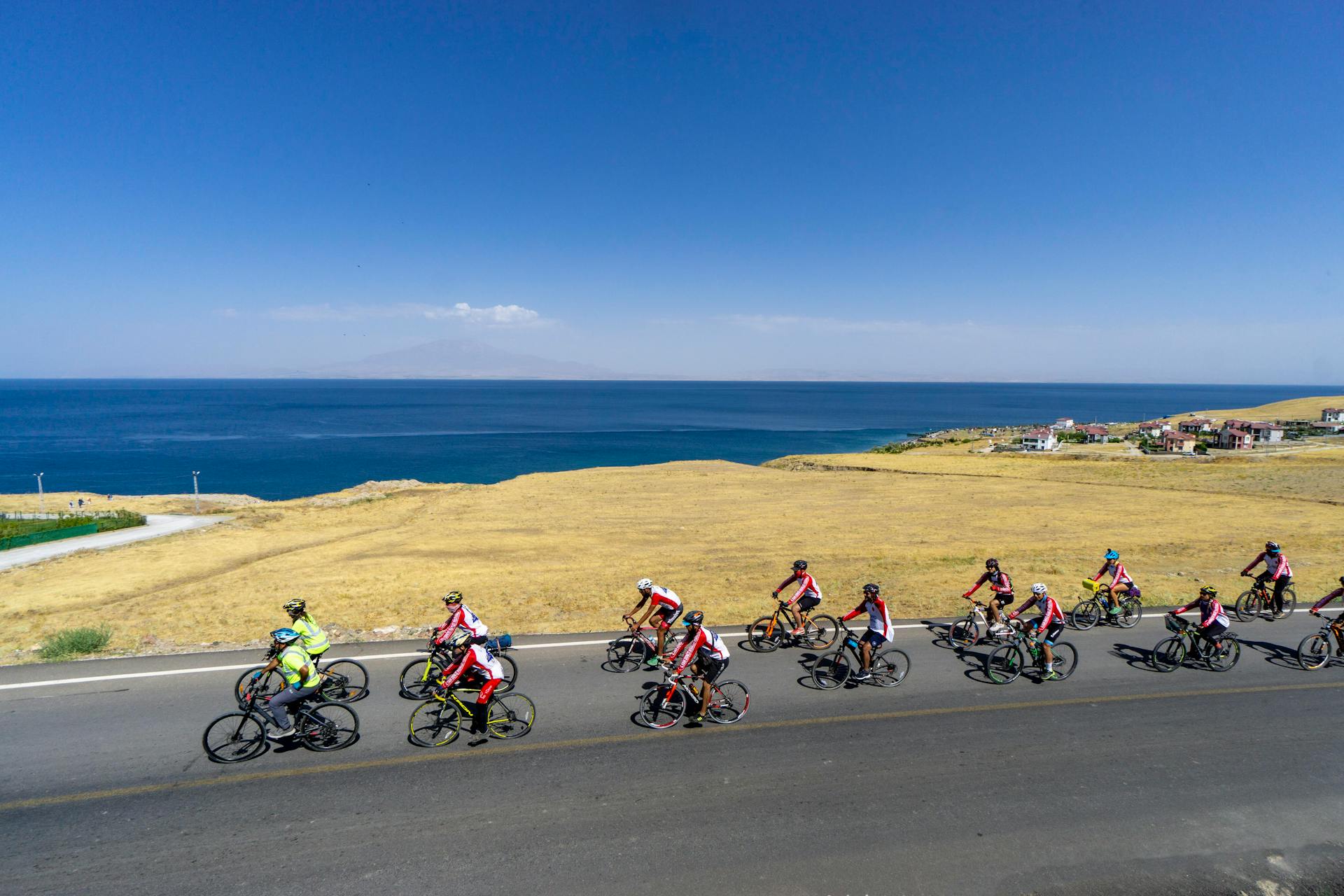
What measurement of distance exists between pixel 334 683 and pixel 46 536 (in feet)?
93.0

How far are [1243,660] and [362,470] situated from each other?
261ft

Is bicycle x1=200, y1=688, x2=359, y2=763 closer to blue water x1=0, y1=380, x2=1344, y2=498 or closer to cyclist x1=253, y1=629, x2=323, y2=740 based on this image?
cyclist x1=253, y1=629, x2=323, y2=740

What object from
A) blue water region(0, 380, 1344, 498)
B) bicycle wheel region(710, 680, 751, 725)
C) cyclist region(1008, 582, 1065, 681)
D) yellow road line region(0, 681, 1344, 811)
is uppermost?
cyclist region(1008, 582, 1065, 681)

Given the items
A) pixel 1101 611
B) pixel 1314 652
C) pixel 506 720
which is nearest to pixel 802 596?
pixel 506 720

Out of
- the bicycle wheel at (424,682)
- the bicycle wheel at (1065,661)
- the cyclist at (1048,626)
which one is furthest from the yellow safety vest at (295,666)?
the bicycle wheel at (1065,661)

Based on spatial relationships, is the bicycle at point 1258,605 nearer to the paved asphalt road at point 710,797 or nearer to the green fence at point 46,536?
the paved asphalt road at point 710,797

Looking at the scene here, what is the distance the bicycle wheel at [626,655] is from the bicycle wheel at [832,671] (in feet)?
10.1

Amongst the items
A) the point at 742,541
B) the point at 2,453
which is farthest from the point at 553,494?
the point at 2,453

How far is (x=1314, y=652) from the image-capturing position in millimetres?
12039

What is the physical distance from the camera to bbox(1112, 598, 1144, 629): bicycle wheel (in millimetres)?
14078

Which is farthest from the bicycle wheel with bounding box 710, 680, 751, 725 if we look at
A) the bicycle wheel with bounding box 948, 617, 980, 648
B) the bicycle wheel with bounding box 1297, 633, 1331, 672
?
the bicycle wheel with bounding box 1297, 633, 1331, 672

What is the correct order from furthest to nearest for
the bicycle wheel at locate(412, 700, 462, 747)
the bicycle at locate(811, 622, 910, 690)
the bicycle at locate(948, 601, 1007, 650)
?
the bicycle at locate(948, 601, 1007, 650)
the bicycle at locate(811, 622, 910, 690)
the bicycle wheel at locate(412, 700, 462, 747)

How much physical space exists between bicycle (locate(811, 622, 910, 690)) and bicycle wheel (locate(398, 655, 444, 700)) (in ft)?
21.0

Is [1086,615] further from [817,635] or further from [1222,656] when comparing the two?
[817,635]
